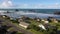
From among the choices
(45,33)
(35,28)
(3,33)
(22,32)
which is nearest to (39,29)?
(35,28)

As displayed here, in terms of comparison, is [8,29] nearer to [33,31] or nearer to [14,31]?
[14,31]

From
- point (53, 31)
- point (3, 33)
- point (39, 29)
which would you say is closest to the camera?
point (3, 33)

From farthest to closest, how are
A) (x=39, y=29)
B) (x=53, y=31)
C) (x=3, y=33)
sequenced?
1. (x=39, y=29)
2. (x=53, y=31)
3. (x=3, y=33)

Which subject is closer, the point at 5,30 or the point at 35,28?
the point at 5,30

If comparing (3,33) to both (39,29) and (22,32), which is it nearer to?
(22,32)

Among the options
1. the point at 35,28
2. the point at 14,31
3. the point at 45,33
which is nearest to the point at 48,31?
the point at 45,33

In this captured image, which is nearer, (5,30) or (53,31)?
(5,30)

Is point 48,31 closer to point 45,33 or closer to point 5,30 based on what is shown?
point 45,33

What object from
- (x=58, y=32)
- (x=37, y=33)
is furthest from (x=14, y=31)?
(x=58, y=32)
